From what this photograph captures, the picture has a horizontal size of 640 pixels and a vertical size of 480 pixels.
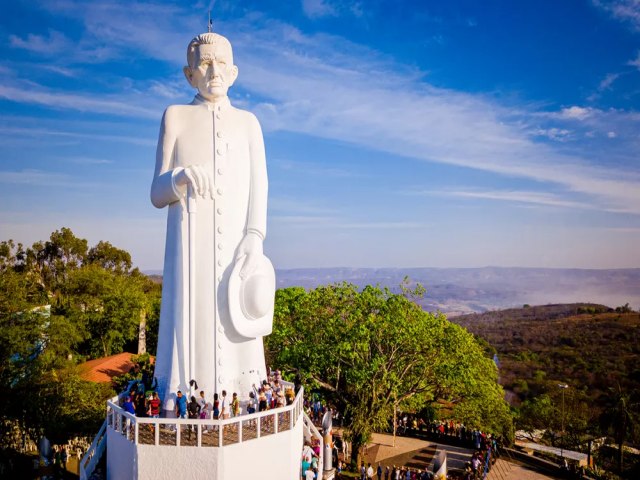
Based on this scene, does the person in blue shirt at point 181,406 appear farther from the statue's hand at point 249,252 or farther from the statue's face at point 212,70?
the statue's face at point 212,70

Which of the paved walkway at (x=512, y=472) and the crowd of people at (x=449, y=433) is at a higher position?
the crowd of people at (x=449, y=433)

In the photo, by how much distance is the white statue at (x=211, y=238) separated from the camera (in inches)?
517

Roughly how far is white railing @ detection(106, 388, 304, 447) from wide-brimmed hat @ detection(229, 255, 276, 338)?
7.36 feet

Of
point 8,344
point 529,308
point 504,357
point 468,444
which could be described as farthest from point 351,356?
point 529,308

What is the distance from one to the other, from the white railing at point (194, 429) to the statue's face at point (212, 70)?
8523mm

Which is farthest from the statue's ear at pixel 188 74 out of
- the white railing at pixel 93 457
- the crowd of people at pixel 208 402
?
the white railing at pixel 93 457

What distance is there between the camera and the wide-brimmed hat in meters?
13.3

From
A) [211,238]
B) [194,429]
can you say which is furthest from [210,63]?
[194,429]

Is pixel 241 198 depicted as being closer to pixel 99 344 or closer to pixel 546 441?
pixel 546 441

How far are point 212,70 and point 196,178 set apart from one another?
3.33 meters

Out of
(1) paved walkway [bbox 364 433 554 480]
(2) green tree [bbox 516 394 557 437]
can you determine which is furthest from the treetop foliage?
(2) green tree [bbox 516 394 557 437]

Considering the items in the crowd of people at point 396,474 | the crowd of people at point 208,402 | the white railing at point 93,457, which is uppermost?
the crowd of people at point 208,402

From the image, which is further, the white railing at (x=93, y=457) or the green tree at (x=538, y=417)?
the green tree at (x=538, y=417)

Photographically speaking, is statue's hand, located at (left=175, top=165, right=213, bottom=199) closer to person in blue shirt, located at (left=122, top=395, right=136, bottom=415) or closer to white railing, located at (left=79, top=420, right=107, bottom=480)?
person in blue shirt, located at (left=122, top=395, right=136, bottom=415)
